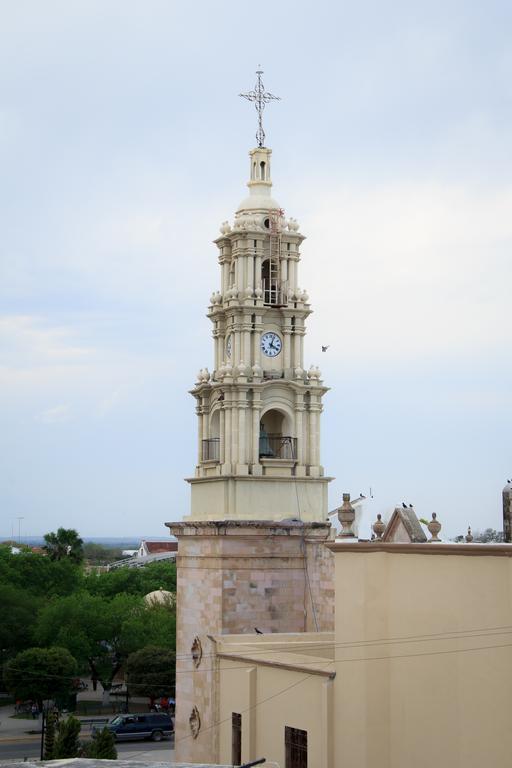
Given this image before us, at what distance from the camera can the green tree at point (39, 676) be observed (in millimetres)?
57438

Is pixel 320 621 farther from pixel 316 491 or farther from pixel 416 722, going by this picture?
pixel 416 722

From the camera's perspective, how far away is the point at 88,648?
6712cm

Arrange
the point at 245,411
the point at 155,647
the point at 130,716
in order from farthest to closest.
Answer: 1. the point at 155,647
2. the point at 130,716
3. the point at 245,411

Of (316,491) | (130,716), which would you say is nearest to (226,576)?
(316,491)

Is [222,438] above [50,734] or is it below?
above

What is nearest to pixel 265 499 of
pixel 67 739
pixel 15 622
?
pixel 67 739

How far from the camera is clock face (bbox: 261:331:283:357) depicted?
39.9 metres

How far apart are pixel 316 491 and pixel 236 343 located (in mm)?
5052

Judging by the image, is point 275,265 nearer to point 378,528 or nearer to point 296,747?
point 378,528

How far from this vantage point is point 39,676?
57.5m

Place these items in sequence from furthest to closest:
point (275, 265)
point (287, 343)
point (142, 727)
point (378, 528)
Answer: point (142, 727), point (275, 265), point (287, 343), point (378, 528)

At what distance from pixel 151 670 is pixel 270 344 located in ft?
92.7

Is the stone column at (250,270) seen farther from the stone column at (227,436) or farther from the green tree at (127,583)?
the green tree at (127,583)

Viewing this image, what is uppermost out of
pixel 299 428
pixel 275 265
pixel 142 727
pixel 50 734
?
pixel 275 265
